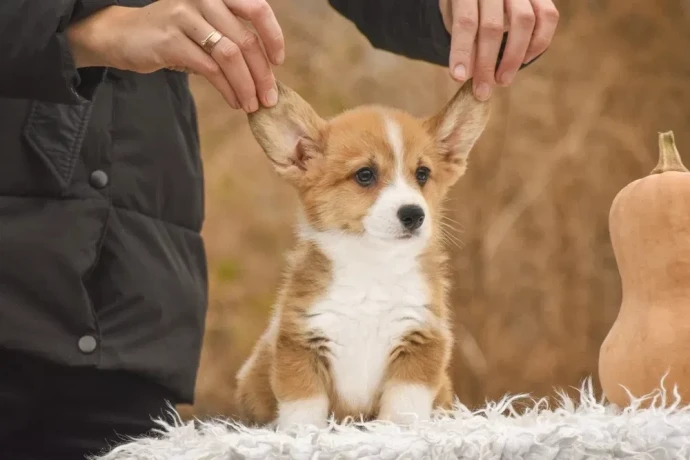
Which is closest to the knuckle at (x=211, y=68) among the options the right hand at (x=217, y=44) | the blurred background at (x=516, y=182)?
the right hand at (x=217, y=44)

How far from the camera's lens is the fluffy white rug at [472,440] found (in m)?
0.72

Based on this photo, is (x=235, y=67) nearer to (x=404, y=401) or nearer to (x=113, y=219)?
(x=404, y=401)

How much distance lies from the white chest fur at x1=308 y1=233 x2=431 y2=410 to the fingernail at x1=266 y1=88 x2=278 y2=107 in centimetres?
16

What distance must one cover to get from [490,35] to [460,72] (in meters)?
0.05

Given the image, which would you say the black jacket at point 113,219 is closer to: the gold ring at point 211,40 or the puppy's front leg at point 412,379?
the gold ring at point 211,40

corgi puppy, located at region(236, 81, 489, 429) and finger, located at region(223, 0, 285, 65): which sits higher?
finger, located at region(223, 0, 285, 65)

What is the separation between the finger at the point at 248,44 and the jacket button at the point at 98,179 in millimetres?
433

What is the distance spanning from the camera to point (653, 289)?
917 mm

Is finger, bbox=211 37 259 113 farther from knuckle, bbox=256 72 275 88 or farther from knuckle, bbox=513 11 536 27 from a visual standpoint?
knuckle, bbox=513 11 536 27

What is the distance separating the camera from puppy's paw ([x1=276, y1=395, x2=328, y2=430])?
0.82 meters

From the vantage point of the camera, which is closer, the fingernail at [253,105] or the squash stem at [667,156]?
the fingernail at [253,105]

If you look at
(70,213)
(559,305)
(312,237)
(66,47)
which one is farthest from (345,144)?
(559,305)

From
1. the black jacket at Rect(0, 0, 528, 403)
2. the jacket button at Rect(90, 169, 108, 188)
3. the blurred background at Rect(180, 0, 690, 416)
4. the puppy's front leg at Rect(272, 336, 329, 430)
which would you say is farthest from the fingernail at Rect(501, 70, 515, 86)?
the blurred background at Rect(180, 0, 690, 416)

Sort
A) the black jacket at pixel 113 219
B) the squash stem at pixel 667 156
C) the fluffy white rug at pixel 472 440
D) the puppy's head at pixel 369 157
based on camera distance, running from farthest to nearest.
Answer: the black jacket at pixel 113 219, the squash stem at pixel 667 156, the puppy's head at pixel 369 157, the fluffy white rug at pixel 472 440
